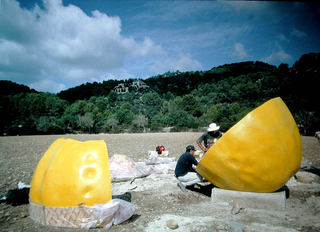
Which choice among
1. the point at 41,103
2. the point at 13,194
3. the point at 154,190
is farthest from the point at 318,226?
the point at 41,103

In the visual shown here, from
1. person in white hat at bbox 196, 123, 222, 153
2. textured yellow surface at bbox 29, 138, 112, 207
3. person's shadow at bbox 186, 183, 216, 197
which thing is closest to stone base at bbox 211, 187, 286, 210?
person's shadow at bbox 186, 183, 216, 197

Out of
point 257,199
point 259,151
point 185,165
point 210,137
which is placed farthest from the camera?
point 210,137

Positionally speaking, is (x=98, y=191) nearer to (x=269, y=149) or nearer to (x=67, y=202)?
(x=67, y=202)

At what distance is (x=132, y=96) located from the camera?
120 m

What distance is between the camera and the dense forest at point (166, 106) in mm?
25734

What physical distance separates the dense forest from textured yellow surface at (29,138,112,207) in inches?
1072

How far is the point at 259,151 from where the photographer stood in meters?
4.23

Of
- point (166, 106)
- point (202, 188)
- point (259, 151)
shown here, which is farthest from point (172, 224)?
point (166, 106)

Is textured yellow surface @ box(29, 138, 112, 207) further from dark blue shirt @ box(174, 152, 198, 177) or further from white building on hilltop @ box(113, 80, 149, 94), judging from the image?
white building on hilltop @ box(113, 80, 149, 94)

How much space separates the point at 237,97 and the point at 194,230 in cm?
8007

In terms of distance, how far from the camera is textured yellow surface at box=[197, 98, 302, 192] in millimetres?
4250

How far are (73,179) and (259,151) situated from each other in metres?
3.84

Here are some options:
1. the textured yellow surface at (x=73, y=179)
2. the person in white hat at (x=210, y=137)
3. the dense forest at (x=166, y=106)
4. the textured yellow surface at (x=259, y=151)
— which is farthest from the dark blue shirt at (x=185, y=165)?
the dense forest at (x=166, y=106)

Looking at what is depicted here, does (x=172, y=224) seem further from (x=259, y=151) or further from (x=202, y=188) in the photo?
(x=202, y=188)
